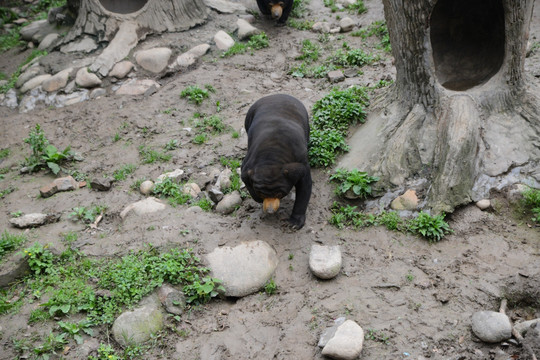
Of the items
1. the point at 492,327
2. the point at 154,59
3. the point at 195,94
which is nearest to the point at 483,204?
the point at 492,327

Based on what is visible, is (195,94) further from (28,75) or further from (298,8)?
(298,8)

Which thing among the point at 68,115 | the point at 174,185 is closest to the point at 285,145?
the point at 174,185

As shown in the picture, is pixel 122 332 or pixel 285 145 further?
pixel 285 145

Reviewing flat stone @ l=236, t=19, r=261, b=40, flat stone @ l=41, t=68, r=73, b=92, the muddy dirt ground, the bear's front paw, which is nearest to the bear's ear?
the bear's front paw

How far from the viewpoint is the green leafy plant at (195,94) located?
23.5ft

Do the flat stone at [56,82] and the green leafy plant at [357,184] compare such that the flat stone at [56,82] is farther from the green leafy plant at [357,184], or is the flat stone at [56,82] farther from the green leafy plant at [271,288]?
the green leafy plant at [271,288]

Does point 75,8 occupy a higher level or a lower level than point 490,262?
higher

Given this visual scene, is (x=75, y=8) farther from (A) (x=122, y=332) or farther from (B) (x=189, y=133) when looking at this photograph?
(A) (x=122, y=332)

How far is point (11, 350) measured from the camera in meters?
3.68

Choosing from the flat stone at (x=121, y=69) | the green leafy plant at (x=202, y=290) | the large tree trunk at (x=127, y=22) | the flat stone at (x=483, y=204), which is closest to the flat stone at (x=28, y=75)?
the large tree trunk at (x=127, y=22)

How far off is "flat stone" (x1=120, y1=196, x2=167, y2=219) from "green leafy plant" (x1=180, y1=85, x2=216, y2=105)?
2.34 meters

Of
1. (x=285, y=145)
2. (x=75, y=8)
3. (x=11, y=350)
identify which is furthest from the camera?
(x=75, y=8)

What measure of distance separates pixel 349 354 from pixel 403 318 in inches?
24.0

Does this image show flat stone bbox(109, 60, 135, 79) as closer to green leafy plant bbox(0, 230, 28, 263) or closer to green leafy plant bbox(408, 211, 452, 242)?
green leafy plant bbox(0, 230, 28, 263)
